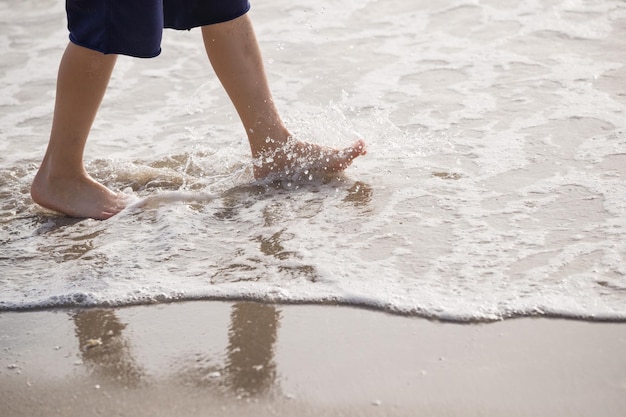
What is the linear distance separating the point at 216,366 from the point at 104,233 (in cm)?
95

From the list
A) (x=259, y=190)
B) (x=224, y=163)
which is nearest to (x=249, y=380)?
(x=259, y=190)

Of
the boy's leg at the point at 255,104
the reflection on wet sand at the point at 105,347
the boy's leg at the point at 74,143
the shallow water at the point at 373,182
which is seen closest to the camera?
the reflection on wet sand at the point at 105,347

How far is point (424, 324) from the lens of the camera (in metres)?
2.04

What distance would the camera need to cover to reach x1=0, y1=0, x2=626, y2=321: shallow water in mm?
2268

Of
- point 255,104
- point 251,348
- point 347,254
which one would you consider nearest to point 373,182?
point 255,104

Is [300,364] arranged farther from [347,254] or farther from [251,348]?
[347,254]

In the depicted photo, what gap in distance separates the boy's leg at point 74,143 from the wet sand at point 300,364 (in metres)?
0.74

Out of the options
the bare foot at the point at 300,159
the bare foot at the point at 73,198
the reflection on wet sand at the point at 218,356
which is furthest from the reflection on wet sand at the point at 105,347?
the bare foot at the point at 300,159

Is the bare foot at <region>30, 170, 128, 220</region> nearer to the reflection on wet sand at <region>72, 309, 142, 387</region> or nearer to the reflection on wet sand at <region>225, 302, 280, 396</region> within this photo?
the reflection on wet sand at <region>72, 309, 142, 387</region>

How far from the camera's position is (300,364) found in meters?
1.92

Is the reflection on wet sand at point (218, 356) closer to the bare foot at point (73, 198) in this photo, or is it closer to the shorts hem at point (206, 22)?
the bare foot at point (73, 198)

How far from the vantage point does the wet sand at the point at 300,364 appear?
1.76m

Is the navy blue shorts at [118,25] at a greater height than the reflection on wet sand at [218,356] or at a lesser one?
greater

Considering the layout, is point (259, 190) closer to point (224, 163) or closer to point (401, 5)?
point (224, 163)
